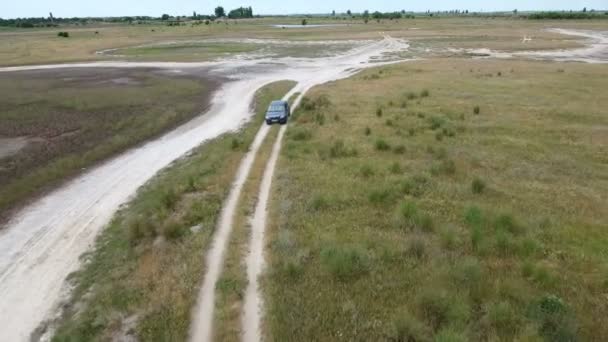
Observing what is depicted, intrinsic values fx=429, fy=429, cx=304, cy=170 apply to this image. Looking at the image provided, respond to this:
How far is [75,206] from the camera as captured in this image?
20.4 meters

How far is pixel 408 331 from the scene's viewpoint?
1012 cm

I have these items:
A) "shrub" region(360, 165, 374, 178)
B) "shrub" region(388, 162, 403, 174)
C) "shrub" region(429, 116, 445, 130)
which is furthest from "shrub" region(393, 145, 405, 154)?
"shrub" region(429, 116, 445, 130)

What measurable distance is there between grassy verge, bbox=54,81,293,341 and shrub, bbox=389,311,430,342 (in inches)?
204

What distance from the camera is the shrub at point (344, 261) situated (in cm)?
1270

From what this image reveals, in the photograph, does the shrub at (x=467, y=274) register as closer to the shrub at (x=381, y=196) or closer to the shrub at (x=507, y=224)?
the shrub at (x=507, y=224)

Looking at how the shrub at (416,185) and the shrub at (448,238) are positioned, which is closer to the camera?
the shrub at (448,238)

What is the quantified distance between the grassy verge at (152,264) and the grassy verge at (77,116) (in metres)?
7.07

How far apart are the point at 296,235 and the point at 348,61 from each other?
6257 cm

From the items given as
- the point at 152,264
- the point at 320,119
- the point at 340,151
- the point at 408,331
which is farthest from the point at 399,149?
the point at 408,331

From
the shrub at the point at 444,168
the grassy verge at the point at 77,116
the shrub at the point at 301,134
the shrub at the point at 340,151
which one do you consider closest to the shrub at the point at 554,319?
the shrub at the point at 444,168

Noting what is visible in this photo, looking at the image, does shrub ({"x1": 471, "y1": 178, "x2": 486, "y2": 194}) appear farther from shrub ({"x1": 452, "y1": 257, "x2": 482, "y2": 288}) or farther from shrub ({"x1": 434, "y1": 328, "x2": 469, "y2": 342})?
shrub ({"x1": 434, "y1": 328, "x2": 469, "y2": 342})

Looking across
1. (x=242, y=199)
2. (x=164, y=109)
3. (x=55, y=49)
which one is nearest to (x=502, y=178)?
(x=242, y=199)

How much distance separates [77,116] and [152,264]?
93.4 feet

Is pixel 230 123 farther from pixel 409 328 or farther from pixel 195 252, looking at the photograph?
pixel 409 328
